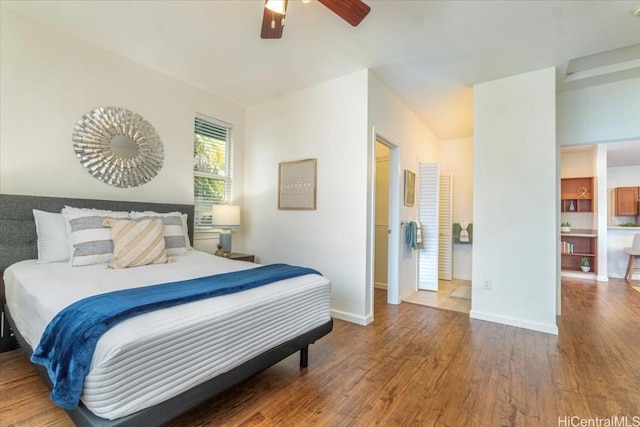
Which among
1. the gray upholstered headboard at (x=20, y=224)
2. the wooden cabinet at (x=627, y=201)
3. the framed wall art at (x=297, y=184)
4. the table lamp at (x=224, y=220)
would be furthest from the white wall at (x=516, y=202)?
the wooden cabinet at (x=627, y=201)

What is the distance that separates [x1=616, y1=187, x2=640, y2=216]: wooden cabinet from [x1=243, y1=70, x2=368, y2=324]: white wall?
22.4 ft

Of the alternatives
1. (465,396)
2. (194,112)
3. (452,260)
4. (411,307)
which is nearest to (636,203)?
(452,260)

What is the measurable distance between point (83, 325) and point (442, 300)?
158 inches

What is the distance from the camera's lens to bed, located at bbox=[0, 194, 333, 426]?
3.72 ft

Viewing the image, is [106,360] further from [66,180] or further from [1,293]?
[66,180]

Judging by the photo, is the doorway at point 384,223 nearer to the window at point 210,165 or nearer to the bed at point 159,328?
the bed at point 159,328

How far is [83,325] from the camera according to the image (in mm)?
1160

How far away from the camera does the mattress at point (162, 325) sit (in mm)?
1125

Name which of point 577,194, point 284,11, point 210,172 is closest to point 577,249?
point 577,194

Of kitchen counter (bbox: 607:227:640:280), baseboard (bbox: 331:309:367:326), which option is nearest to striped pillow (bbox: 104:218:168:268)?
baseboard (bbox: 331:309:367:326)

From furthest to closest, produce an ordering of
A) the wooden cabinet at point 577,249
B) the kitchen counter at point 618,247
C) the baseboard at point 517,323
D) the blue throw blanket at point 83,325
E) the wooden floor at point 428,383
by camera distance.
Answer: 1. the wooden cabinet at point 577,249
2. the kitchen counter at point 618,247
3. the baseboard at point 517,323
4. the wooden floor at point 428,383
5. the blue throw blanket at point 83,325

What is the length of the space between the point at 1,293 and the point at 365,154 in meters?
3.23

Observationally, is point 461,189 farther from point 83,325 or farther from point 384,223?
point 83,325

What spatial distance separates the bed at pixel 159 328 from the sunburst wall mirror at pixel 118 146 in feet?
1.76
